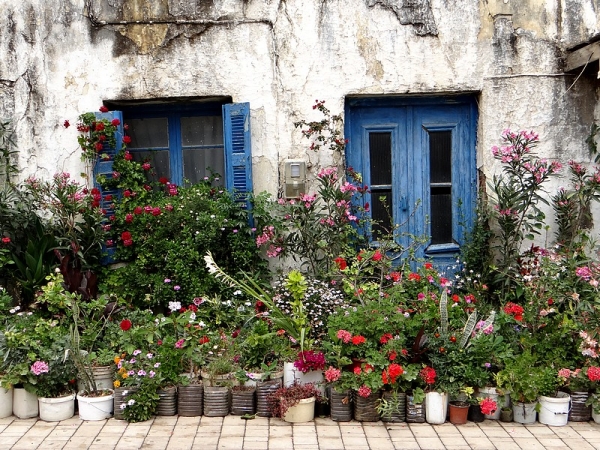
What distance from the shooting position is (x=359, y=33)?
648 cm

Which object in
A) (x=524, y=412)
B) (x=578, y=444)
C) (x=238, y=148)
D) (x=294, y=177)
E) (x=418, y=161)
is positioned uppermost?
(x=238, y=148)

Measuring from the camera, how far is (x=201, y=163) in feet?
22.5

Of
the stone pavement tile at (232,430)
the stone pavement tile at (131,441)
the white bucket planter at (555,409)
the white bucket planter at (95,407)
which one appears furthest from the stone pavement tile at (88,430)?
the white bucket planter at (555,409)

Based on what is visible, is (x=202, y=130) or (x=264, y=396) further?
(x=202, y=130)

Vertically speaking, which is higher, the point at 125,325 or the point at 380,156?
the point at 380,156

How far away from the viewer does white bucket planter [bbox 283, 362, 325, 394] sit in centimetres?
509

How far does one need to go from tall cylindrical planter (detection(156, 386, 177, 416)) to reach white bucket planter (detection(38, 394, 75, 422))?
2.14 feet

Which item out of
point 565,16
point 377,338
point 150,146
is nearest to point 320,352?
point 377,338

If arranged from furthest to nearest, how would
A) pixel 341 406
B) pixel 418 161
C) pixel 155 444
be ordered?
pixel 418 161 → pixel 341 406 → pixel 155 444

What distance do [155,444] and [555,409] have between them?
2.82 m

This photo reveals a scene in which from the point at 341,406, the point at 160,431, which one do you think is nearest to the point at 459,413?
the point at 341,406

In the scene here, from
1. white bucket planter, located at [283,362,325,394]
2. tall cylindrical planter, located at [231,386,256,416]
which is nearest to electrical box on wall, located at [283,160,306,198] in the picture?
white bucket planter, located at [283,362,325,394]

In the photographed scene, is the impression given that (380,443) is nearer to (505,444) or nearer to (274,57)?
(505,444)

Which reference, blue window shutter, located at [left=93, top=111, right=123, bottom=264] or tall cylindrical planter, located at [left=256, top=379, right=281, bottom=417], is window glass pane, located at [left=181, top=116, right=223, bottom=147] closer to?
blue window shutter, located at [left=93, top=111, right=123, bottom=264]
